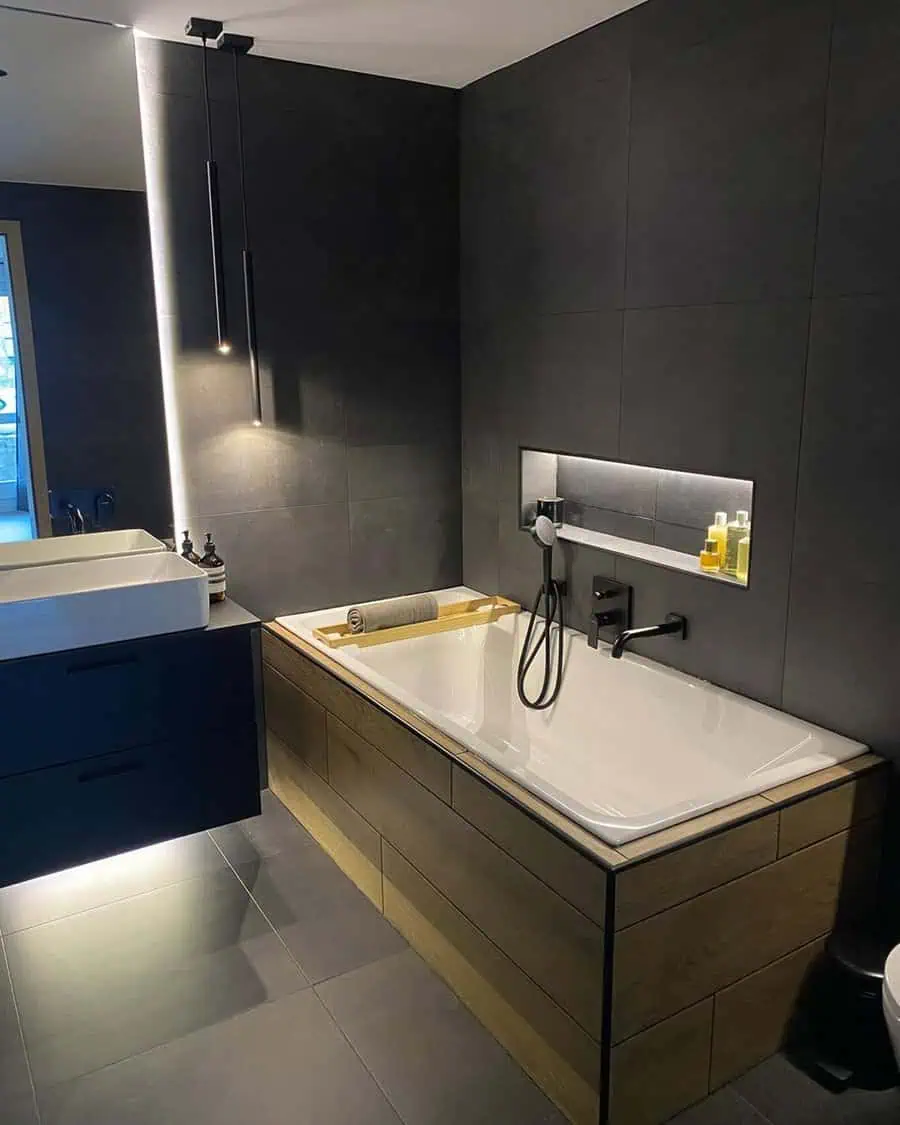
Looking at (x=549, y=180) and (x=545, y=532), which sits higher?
(x=549, y=180)

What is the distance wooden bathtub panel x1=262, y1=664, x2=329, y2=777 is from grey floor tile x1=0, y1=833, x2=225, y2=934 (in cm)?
41

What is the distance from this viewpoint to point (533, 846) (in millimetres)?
1816

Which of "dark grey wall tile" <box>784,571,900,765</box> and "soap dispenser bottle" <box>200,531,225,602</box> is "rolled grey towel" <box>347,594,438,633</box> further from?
"dark grey wall tile" <box>784,571,900,765</box>

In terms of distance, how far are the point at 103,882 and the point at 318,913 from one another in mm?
673

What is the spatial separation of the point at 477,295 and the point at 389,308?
1.05ft

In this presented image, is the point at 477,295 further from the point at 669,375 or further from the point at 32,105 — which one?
the point at 32,105

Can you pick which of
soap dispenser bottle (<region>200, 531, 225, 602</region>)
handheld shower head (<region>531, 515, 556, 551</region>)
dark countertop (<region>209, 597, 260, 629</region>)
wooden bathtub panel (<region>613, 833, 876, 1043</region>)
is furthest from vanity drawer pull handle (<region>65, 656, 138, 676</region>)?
wooden bathtub panel (<region>613, 833, 876, 1043</region>)

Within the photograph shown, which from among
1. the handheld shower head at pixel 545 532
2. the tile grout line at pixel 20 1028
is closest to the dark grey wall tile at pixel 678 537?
the handheld shower head at pixel 545 532

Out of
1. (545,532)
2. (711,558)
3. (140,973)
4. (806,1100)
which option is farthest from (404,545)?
(806,1100)

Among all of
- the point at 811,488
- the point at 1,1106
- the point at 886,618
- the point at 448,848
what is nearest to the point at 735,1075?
the point at 448,848

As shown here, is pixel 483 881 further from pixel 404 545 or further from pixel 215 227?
pixel 215 227

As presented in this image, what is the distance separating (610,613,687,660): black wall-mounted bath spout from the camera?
8.24ft

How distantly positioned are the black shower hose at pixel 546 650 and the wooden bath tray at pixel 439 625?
0.23 m

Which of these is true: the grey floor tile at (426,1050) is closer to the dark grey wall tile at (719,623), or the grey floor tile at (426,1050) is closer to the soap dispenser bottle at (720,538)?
the dark grey wall tile at (719,623)
